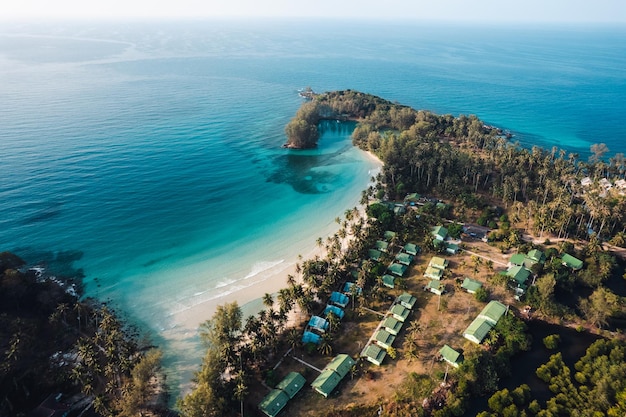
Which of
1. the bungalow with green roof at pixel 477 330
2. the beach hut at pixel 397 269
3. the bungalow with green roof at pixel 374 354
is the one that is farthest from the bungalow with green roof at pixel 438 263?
Answer: the bungalow with green roof at pixel 374 354

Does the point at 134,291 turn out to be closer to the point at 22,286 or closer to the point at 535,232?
the point at 22,286

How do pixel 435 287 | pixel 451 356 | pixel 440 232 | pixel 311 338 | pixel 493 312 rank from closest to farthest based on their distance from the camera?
pixel 451 356, pixel 311 338, pixel 493 312, pixel 435 287, pixel 440 232

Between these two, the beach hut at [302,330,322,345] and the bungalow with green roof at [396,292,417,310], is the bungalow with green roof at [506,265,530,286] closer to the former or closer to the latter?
the bungalow with green roof at [396,292,417,310]

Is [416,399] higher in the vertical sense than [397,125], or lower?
lower

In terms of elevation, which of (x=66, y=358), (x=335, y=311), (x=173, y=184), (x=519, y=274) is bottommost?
(x=66, y=358)

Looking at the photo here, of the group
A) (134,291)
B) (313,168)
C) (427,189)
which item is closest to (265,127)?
(313,168)

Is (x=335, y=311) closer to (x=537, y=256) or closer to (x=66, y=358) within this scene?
(x=66, y=358)

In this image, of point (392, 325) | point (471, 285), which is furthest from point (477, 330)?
point (392, 325)

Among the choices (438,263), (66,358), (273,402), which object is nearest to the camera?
(273,402)
